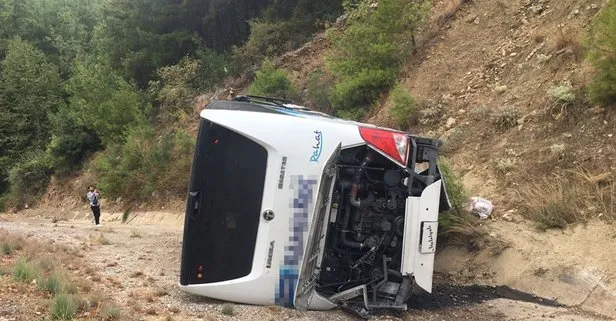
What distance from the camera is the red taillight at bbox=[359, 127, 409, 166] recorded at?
558 cm

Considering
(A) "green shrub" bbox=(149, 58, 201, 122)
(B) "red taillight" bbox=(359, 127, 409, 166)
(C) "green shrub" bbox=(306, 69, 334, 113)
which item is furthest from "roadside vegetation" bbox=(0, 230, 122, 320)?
(A) "green shrub" bbox=(149, 58, 201, 122)

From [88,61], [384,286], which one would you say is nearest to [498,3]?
[384,286]

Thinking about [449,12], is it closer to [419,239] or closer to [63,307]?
[419,239]

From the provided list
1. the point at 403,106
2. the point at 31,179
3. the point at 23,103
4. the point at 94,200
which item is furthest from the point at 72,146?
the point at 403,106

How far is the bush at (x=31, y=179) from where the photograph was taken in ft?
95.4

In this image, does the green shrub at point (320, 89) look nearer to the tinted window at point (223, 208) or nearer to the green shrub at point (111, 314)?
the tinted window at point (223, 208)

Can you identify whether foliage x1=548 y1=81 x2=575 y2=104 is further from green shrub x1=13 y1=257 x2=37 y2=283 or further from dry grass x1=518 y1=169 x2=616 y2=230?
green shrub x1=13 y1=257 x2=37 y2=283

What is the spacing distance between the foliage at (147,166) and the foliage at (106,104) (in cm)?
247

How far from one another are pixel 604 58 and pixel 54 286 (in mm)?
7561

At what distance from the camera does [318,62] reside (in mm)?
20219

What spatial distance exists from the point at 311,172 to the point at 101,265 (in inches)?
174

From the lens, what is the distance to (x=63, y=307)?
15.3 feet

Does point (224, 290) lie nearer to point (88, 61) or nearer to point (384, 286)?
point (384, 286)

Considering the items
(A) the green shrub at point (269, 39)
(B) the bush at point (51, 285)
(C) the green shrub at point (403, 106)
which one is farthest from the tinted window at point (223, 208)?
(A) the green shrub at point (269, 39)
